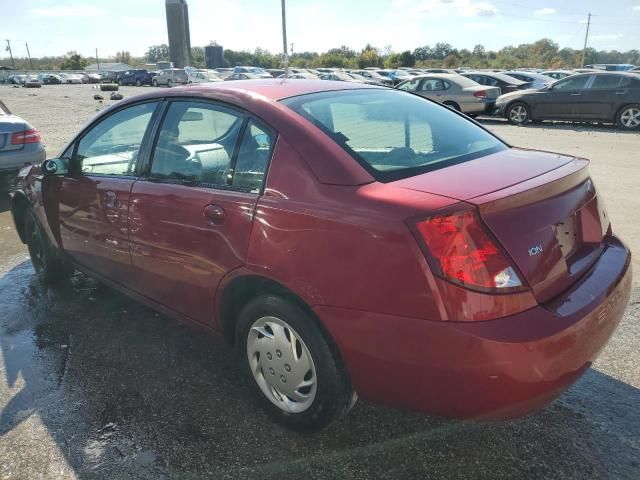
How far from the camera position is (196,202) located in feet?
8.77

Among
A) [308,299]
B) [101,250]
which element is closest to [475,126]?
[308,299]

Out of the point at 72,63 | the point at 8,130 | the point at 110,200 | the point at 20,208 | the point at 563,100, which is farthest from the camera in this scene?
the point at 72,63

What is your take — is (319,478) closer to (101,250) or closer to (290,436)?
(290,436)

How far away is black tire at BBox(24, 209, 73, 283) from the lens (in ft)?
14.1

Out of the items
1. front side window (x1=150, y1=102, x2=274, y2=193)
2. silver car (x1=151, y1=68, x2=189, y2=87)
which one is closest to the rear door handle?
front side window (x1=150, y1=102, x2=274, y2=193)

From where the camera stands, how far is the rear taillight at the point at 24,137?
7.29m

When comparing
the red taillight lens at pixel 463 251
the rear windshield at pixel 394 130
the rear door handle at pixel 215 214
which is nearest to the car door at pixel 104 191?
the rear door handle at pixel 215 214

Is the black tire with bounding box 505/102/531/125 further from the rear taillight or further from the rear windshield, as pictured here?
the rear windshield

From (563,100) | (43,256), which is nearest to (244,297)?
(43,256)

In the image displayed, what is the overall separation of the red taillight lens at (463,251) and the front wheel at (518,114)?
14.9 m

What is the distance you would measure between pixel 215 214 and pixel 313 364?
0.86 m

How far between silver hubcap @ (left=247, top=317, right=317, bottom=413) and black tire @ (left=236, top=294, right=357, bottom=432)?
0.01 meters

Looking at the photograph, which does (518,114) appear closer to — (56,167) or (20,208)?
(20,208)

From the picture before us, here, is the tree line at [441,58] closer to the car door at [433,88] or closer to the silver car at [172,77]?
the silver car at [172,77]
